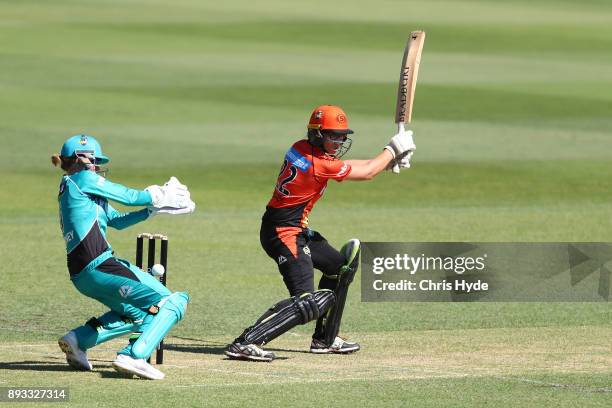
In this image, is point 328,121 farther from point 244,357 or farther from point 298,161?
point 244,357

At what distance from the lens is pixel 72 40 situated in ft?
151

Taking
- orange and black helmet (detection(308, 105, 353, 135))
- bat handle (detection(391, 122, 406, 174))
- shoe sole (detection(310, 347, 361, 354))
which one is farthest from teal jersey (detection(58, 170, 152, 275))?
bat handle (detection(391, 122, 406, 174))

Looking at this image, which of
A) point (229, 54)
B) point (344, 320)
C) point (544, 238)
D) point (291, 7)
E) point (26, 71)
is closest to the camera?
point (344, 320)

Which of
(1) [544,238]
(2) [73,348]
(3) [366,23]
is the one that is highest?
(3) [366,23]

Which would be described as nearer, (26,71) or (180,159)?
(180,159)

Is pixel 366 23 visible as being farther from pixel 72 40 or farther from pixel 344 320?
pixel 344 320

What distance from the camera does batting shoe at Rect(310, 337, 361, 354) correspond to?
11.8m

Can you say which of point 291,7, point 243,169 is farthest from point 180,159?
point 291,7

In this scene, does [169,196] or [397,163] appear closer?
[169,196]

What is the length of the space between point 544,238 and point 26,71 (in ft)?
77.9

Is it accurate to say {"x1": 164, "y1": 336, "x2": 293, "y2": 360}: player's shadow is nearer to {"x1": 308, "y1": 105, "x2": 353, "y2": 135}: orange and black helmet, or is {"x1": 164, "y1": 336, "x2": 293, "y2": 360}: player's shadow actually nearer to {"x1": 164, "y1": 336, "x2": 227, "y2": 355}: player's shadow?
{"x1": 164, "y1": 336, "x2": 227, "y2": 355}: player's shadow

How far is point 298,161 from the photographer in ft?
37.8

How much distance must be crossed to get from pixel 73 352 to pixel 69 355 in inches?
2.4

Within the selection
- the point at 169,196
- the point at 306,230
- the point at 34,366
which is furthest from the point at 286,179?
the point at 34,366
